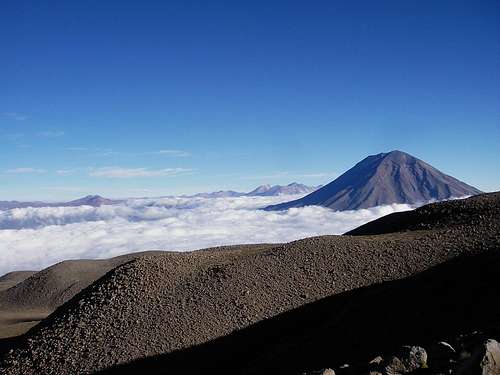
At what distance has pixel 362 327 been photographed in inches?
790

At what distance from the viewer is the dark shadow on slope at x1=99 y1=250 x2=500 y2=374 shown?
17234 millimetres

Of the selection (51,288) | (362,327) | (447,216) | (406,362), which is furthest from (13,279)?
(406,362)

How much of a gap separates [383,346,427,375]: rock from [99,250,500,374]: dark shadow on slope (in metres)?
5.05

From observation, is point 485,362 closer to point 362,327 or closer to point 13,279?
point 362,327

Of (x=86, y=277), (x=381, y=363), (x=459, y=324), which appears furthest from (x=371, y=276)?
(x=86, y=277)

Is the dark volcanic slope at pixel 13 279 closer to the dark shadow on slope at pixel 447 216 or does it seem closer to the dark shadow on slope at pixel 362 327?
the dark shadow on slope at pixel 362 327

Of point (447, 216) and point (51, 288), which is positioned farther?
point (51, 288)

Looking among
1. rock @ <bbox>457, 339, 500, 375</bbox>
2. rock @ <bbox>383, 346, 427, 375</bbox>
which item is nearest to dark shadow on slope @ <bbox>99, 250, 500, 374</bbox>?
rock @ <bbox>383, 346, 427, 375</bbox>

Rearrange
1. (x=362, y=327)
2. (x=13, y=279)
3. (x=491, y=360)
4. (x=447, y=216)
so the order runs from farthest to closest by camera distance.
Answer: (x=13, y=279) → (x=447, y=216) → (x=362, y=327) → (x=491, y=360)

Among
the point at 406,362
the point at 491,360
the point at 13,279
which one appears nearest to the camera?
the point at 491,360

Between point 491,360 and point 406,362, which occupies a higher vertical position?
point 491,360

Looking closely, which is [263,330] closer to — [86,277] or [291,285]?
[291,285]

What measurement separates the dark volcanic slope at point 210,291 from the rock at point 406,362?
12.9 metres

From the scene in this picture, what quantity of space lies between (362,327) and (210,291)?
14.1m
